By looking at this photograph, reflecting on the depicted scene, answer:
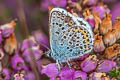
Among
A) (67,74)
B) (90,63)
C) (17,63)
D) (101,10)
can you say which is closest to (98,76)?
(90,63)

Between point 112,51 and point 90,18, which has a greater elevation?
point 90,18

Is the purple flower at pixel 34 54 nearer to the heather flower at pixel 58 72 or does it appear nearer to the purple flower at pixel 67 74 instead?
the heather flower at pixel 58 72

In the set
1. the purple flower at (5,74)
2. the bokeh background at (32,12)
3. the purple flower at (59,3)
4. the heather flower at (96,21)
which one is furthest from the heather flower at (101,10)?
the bokeh background at (32,12)

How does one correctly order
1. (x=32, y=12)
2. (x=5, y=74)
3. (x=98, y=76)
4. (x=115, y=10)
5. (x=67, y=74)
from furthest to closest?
(x=32, y=12), (x=115, y=10), (x=5, y=74), (x=67, y=74), (x=98, y=76)

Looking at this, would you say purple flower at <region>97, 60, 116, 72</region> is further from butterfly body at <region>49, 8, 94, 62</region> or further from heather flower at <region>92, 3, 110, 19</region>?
heather flower at <region>92, 3, 110, 19</region>

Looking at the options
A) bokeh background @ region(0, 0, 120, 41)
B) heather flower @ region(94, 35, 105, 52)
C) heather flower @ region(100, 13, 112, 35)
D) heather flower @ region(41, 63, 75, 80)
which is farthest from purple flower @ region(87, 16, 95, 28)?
bokeh background @ region(0, 0, 120, 41)

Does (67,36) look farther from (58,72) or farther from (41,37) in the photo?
(41,37)

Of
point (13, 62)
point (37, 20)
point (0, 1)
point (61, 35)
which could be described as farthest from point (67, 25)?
point (0, 1)
